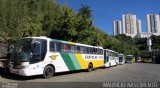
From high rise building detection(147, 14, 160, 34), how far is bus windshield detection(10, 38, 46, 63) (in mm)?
114254

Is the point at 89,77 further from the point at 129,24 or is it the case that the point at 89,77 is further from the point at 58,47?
the point at 129,24

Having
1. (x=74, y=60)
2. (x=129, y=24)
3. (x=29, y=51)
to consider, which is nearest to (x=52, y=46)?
(x=29, y=51)

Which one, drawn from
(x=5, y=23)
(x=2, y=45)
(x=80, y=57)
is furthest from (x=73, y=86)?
(x=5, y=23)

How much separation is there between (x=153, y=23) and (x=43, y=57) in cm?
11655

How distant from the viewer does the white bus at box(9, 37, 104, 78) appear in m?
15.2

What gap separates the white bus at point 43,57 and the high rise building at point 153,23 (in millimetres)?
109097

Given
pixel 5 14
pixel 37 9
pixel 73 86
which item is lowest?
pixel 73 86

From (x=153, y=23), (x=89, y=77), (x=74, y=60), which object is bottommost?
(x=89, y=77)

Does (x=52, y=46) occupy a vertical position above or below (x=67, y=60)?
above

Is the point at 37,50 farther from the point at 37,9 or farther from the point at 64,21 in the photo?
the point at 37,9

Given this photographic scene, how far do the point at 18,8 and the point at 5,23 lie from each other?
3254mm

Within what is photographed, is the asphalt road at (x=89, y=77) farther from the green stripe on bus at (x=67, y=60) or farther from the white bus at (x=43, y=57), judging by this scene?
the green stripe on bus at (x=67, y=60)

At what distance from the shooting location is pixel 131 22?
12600 centimetres

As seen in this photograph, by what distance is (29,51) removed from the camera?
1541 cm
